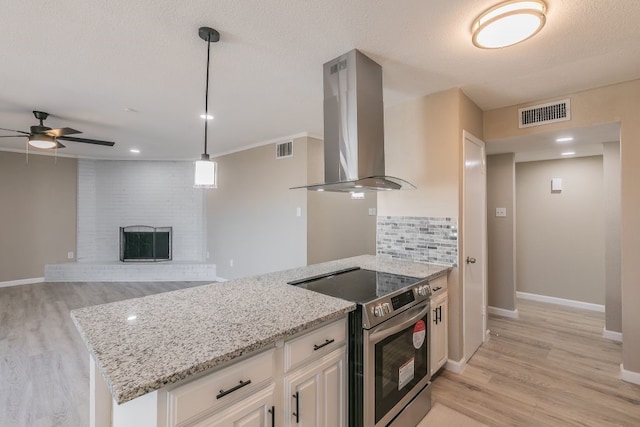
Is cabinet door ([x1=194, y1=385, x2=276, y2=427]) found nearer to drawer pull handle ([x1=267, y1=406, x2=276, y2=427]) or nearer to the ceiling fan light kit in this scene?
drawer pull handle ([x1=267, y1=406, x2=276, y2=427])

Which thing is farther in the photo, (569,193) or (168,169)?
(168,169)

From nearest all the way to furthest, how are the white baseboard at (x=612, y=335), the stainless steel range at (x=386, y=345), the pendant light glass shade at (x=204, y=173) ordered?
the stainless steel range at (x=386, y=345) → the pendant light glass shade at (x=204, y=173) → the white baseboard at (x=612, y=335)

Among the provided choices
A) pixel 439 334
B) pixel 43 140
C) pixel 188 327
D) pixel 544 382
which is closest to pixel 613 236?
pixel 544 382

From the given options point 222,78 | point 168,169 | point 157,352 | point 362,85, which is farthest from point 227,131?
point 157,352

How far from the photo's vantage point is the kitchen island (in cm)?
95

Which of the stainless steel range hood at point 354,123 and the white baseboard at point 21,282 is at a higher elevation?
the stainless steel range hood at point 354,123

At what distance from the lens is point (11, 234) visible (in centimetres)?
543

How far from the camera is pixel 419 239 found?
2.81 metres

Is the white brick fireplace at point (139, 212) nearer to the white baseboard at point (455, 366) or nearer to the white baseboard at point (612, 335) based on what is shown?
the white baseboard at point (455, 366)

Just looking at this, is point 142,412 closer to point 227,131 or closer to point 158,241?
point 227,131

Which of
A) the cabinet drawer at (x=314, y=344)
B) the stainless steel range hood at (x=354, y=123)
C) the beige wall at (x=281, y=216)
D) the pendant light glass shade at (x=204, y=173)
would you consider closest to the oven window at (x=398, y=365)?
the cabinet drawer at (x=314, y=344)

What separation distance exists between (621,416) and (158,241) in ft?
23.2

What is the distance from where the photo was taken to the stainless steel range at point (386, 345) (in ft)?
5.22

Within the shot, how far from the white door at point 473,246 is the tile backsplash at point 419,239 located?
0.44 ft
